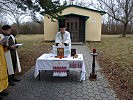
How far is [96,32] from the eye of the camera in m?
22.7

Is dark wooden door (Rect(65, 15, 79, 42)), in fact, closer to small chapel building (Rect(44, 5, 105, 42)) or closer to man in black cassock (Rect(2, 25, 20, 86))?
small chapel building (Rect(44, 5, 105, 42))

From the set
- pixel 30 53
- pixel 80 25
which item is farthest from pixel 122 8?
pixel 30 53

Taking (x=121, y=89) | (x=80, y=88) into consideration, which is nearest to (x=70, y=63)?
(x=80, y=88)

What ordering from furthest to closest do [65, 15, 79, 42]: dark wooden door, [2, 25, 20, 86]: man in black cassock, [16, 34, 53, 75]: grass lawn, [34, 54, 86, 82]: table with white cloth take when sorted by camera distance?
[65, 15, 79, 42]: dark wooden door → [16, 34, 53, 75]: grass lawn → [34, 54, 86, 82]: table with white cloth → [2, 25, 20, 86]: man in black cassock

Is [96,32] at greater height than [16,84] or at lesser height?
greater

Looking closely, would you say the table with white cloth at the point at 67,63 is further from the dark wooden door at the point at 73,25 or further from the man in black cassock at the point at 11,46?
the dark wooden door at the point at 73,25

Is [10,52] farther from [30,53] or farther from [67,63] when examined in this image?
[30,53]

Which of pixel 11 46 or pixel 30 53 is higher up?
pixel 11 46

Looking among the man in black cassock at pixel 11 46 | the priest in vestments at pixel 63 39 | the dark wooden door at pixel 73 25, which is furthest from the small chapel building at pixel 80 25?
the man in black cassock at pixel 11 46

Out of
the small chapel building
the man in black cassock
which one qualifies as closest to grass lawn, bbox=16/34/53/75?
the man in black cassock

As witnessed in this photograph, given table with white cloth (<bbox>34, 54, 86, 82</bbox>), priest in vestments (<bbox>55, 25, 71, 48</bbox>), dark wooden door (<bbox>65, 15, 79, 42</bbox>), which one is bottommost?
table with white cloth (<bbox>34, 54, 86, 82</bbox>)

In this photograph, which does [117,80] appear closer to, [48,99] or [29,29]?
[48,99]

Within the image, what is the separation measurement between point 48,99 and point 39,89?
794 mm

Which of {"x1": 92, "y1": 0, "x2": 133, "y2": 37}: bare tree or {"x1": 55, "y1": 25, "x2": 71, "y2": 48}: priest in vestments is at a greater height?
{"x1": 92, "y1": 0, "x2": 133, "y2": 37}: bare tree
